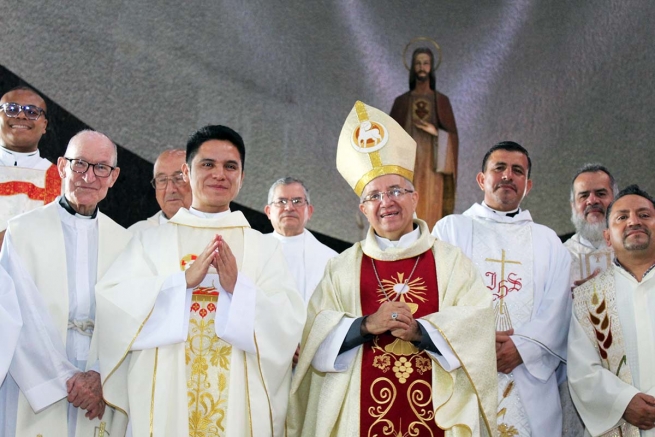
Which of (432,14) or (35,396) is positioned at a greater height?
(432,14)

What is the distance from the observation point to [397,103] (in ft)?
33.0

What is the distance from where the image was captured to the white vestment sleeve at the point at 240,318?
3.79 meters

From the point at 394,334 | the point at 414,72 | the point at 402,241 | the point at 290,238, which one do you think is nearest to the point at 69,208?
the point at 402,241

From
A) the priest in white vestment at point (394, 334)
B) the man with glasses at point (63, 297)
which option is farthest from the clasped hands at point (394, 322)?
the man with glasses at point (63, 297)

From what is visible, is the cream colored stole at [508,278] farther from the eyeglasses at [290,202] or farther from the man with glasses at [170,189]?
the man with glasses at [170,189]

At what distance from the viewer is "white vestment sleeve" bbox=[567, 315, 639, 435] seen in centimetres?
414

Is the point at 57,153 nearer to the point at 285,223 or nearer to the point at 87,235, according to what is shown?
the point at 285,223

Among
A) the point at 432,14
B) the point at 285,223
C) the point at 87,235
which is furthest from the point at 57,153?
the point at 432,14

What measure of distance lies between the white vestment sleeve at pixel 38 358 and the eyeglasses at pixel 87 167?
0.63m

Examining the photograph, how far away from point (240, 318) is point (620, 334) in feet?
6.34

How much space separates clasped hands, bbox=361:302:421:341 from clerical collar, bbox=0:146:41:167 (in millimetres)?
2607

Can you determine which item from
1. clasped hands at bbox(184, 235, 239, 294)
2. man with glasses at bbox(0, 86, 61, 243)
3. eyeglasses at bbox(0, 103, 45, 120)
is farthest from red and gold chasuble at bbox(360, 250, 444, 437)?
eyeglasses at bbox(0, 103, 45, 120)

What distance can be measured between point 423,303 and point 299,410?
767 mm

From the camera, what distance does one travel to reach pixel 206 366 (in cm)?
392
